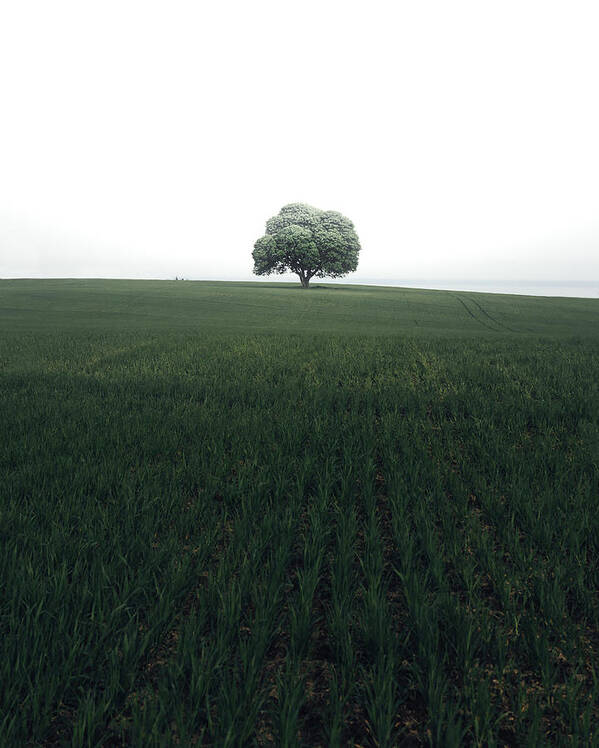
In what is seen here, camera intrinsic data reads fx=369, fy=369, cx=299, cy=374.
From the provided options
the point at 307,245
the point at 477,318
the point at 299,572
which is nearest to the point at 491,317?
the point at 477,318

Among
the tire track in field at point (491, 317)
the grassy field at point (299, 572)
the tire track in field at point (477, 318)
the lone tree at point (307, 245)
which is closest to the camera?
the grassy field at point (299, 572)

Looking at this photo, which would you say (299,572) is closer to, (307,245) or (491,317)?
(491,317)

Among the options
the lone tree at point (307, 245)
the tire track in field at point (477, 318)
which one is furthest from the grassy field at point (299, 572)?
the lone tree at point (307, 245)

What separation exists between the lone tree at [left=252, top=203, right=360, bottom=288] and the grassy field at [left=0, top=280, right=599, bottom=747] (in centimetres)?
4820

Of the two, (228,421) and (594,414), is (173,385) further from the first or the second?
(594,414)

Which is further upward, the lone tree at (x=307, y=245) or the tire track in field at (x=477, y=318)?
the lone tree at (x=307, y=245)

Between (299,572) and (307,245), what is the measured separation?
52377 mm

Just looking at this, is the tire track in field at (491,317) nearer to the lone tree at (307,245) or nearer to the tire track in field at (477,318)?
the tire track in field at (477,318)

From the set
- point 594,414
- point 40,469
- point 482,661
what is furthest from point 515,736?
point 594,414

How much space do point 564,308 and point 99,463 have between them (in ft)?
142

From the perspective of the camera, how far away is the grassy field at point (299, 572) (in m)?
1.72

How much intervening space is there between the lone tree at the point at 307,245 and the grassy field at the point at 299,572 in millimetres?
48197

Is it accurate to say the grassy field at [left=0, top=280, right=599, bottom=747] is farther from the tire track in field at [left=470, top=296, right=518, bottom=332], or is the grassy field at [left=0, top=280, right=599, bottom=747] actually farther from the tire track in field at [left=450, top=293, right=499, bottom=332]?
the tire track in field at [left=470, top=296, right=518, bottom=332]

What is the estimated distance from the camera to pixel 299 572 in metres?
2.54
